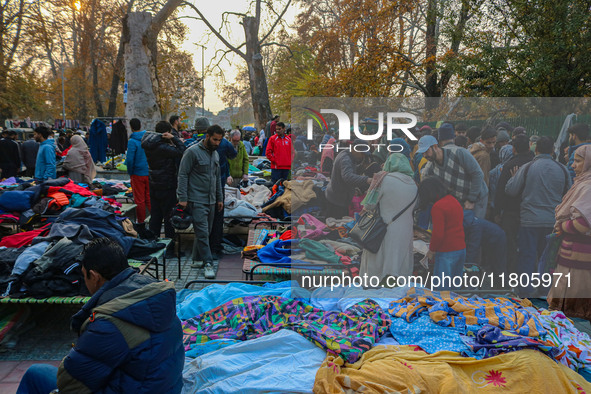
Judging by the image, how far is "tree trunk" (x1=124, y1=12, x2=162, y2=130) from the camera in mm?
12109

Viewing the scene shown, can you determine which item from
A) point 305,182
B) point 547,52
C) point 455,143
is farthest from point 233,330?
point 547,52

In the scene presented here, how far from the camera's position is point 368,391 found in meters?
3.10

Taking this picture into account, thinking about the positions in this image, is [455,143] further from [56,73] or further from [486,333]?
[56,73]

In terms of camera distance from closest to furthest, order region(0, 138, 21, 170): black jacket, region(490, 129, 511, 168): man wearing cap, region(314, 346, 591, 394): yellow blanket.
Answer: region(314, 346, 591, 394): yellow blanket, region(490, 129, 511, 168): man wearing cap, region(0, 138, 21, 170): black jacket

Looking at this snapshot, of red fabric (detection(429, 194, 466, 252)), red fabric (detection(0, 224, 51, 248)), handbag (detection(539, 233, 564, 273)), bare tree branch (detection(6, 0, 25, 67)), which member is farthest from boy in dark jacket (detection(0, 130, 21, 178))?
bare tree branch (detection(6, 0, 25, 67))

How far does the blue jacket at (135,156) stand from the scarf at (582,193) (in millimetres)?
6600

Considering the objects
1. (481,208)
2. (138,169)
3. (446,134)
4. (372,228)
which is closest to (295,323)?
(372,228)

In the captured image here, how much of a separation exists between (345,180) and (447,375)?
114 inches

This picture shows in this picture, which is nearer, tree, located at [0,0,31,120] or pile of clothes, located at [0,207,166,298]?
pile of clothes, located at [0,207,166,298]

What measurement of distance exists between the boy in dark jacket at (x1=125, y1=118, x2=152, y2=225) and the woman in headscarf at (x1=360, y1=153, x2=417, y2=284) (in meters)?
4.51

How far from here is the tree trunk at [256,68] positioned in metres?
21.0

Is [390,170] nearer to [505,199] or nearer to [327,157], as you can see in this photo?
[327,157]

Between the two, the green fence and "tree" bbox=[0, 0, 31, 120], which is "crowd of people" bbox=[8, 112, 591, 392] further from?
"tree" bbox=[0, 0, 31, 120]

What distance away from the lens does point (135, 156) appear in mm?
8367
